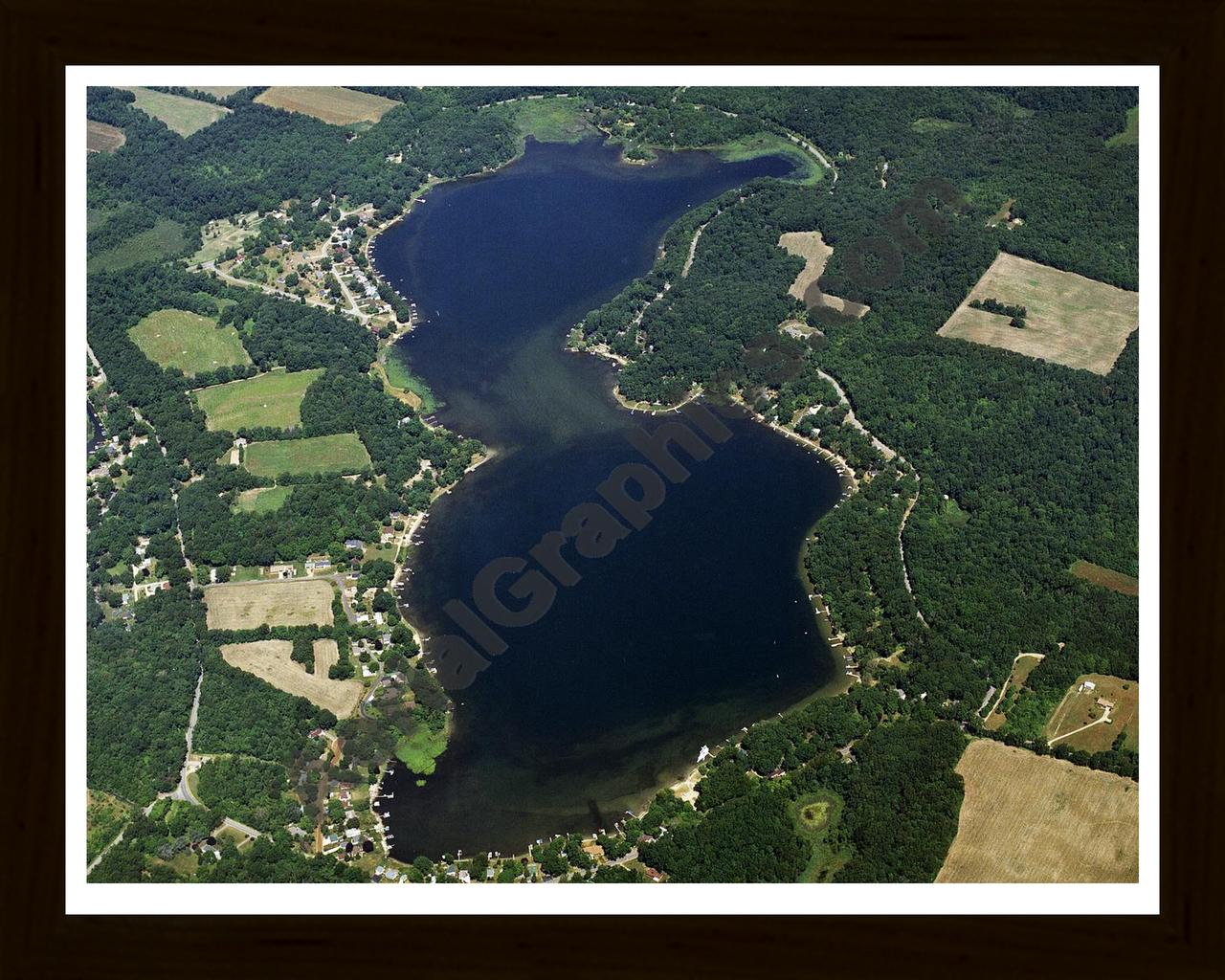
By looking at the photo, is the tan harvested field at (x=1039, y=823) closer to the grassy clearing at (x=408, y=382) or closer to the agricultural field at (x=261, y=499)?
the agricultural field at (x=261, y=499)

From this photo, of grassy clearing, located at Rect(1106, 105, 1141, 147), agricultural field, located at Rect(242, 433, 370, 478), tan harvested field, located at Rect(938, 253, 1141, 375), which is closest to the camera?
agricultural field, located at Rect(242, 433, 370, 478)

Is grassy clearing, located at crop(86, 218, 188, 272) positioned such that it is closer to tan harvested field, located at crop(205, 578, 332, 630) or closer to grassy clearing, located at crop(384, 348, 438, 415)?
grassy clearing, located at crop(384, 348, 438, 415)

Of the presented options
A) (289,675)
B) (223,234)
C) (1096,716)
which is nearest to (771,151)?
(223,234)

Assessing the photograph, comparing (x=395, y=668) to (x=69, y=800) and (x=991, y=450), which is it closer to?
(x=991, y=450)

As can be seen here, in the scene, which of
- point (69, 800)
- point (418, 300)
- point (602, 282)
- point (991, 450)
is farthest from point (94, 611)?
point (69, 800)

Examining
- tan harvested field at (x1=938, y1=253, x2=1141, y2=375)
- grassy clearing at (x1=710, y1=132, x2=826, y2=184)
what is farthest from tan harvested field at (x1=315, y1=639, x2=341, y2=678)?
grassy clearing at (x1=710, y1=132, x2=826, y2=184)

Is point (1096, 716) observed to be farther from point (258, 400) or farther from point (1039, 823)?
point (258, 400)
